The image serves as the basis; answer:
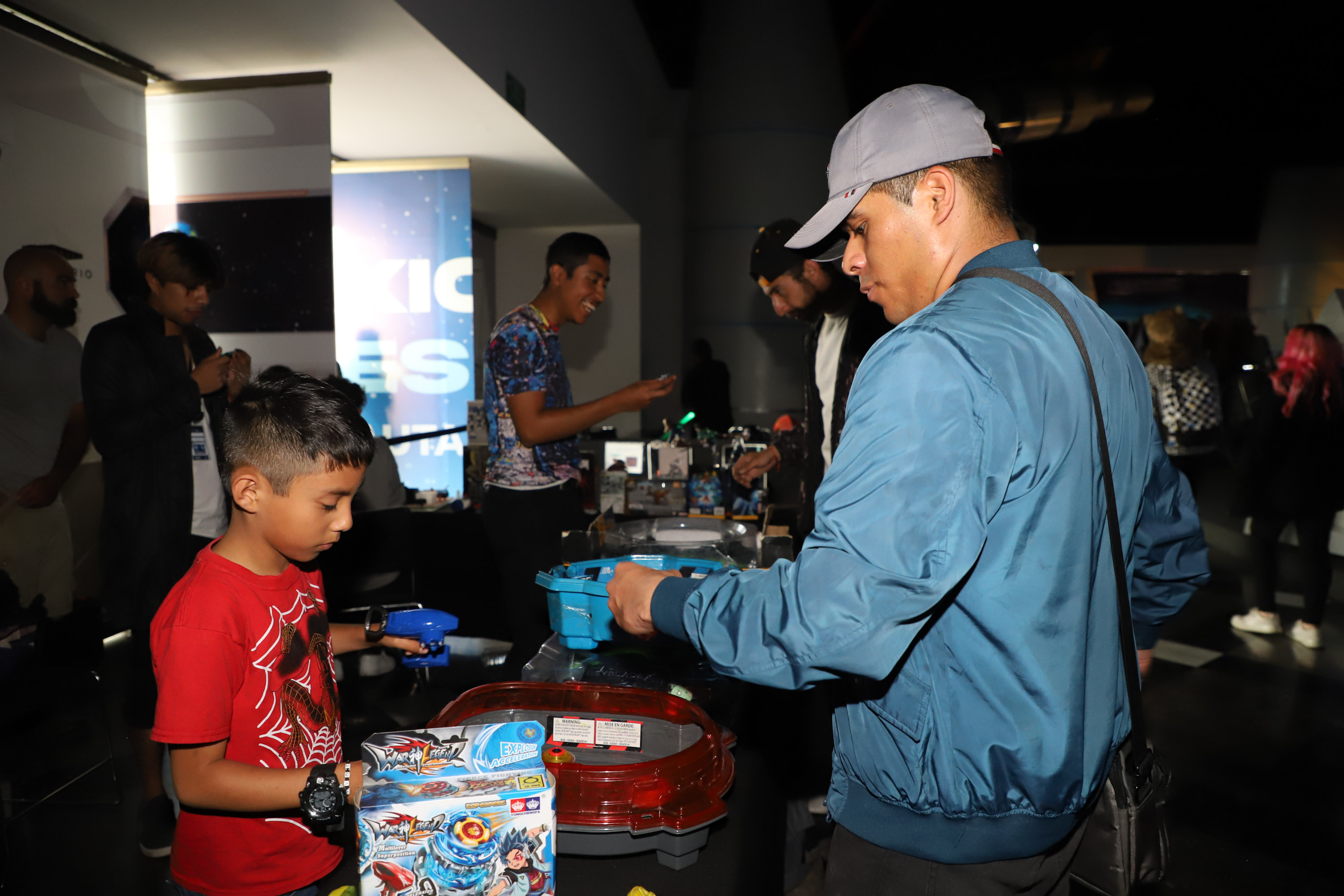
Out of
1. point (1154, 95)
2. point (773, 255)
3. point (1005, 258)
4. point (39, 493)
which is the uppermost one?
point (1154, 95)

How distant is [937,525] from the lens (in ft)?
2.37

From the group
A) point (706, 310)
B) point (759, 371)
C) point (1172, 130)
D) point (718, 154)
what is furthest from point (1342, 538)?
point (718, 154)

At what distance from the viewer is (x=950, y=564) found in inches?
28.7

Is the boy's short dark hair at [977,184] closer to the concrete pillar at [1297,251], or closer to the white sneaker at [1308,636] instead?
the white sneaker at [1308,636]

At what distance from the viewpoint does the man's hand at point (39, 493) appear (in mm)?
2184

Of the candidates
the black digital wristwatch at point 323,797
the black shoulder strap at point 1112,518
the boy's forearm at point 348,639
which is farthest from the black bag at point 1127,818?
the boy's forearm at point 348,639

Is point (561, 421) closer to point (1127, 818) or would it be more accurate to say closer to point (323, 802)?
point (323, 802)

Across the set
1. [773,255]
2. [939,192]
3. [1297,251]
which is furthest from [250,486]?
[1297,251]

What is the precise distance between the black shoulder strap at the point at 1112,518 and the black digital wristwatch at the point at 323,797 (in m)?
0.87

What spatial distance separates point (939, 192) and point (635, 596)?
1.98 ft

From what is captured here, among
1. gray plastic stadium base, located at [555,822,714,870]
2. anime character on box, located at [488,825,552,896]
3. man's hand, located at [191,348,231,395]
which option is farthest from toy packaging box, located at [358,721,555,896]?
man's hand, located at [191,348,231,395]

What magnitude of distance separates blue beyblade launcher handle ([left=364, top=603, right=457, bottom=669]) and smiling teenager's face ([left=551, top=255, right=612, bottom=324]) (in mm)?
1412

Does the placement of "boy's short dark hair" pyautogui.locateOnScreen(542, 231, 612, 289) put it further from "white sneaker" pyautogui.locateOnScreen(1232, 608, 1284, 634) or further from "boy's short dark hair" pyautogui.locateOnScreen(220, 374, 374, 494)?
"white sneaker" pyautogui.locateOnScreen(1232, 608, 1284, 634)

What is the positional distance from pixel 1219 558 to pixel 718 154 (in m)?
5.90
